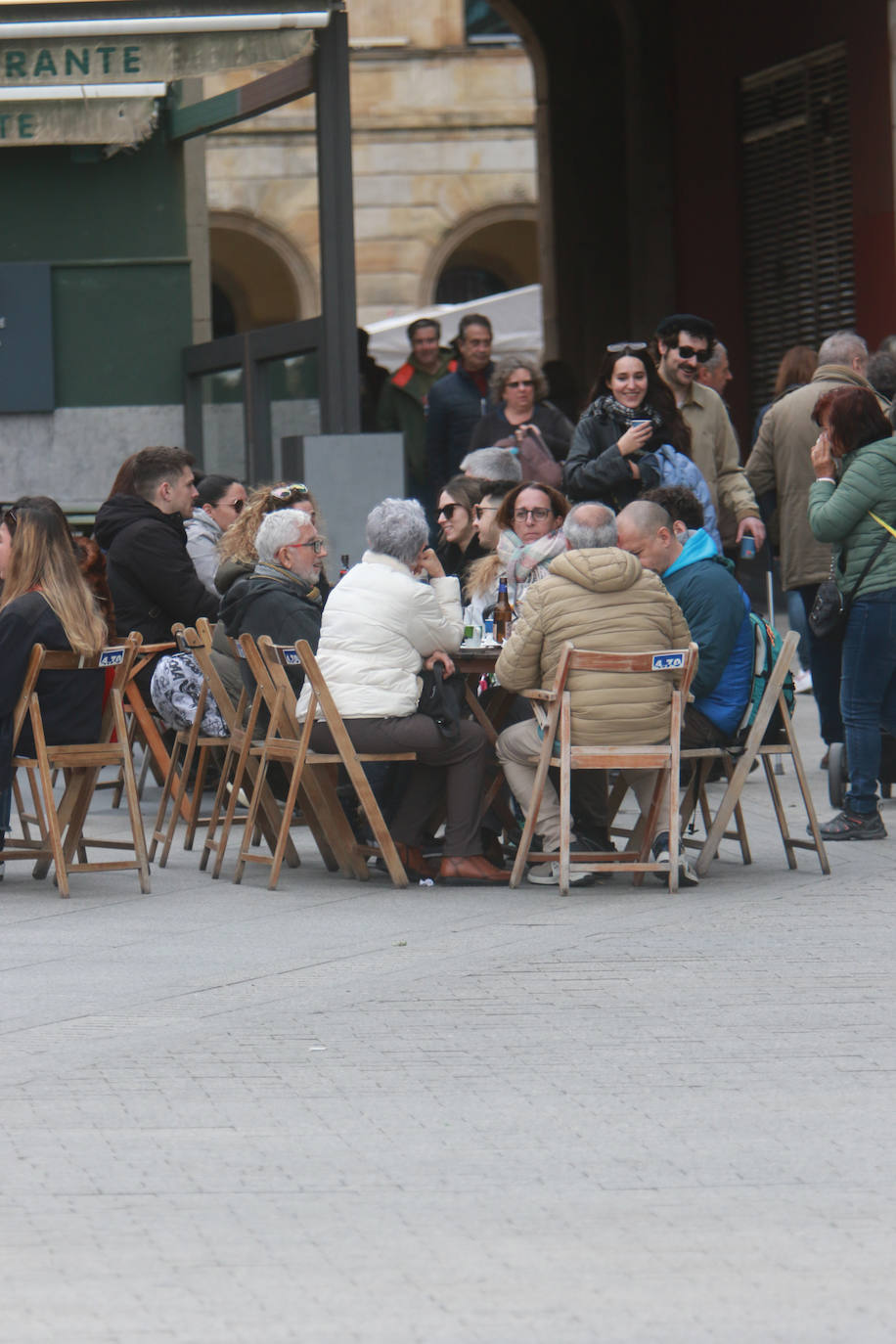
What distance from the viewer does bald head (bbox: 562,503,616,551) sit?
8.38 metres

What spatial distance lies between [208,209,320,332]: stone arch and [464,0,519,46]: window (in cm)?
374

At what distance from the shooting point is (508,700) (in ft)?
30.3

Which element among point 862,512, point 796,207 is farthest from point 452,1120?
point 796,207

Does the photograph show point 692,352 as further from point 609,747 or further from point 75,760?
point 75,760

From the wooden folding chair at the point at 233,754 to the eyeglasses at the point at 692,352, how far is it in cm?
291

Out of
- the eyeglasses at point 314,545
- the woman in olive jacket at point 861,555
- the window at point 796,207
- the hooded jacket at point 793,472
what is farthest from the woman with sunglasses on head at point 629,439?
the window at point 796,207

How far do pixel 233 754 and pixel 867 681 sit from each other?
8.44 ft

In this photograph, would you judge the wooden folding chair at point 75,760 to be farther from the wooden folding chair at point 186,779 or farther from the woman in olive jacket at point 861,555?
the woman in olive jacket at point 861,555

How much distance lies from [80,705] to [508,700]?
1.73 metres

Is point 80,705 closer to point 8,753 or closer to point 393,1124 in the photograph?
point 8,753

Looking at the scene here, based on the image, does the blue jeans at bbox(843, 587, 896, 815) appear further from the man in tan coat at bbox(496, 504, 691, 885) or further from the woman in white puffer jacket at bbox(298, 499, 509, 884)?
the woman in white puffer jacket at bbox(298, 499, 509, 884)

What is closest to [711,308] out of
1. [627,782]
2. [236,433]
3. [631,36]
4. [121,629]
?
Result: [631,36]

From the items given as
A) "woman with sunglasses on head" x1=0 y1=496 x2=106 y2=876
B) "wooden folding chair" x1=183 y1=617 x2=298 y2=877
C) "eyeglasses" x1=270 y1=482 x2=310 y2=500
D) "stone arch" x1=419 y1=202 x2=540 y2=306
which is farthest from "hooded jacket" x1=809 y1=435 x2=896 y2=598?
"stone arch" x1=419 y1=202 x2=540 y2=306

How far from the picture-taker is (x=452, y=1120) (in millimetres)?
5281
